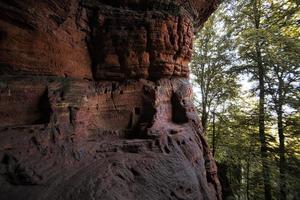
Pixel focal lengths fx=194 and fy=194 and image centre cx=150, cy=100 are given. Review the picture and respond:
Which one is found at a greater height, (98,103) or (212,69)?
(212,69)

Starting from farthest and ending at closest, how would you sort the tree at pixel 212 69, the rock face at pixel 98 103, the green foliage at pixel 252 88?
1. the tree at pixel 212 69
2. the green foliage at pixel 252 88
3. the rock face at pixel 98 103

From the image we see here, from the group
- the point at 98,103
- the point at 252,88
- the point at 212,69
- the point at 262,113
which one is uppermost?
the point at 212,69

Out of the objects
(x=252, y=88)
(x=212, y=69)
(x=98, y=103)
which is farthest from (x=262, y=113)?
(x=98, y=103)

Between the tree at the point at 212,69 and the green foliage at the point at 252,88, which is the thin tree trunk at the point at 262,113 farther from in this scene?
the tree at the point at 212,69

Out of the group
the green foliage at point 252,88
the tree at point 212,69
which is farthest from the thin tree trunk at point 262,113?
the tree at point 212,69

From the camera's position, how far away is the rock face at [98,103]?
3.12 m

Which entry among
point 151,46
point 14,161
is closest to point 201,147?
point 151,46

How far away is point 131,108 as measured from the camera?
15.9 ft

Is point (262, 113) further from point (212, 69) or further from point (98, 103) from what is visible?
point (98, 103)

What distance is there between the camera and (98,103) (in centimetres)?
446

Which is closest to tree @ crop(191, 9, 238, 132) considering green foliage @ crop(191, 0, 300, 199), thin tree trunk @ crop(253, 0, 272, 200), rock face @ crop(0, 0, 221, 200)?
green foliage @ crop(191, 0, 300, 199)

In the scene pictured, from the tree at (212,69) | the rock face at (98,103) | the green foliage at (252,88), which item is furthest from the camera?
the tree at (212,69)

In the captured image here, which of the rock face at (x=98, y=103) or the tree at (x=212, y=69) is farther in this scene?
the tree at (x=212, y=69)

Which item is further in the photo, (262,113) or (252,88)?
(252,88)
